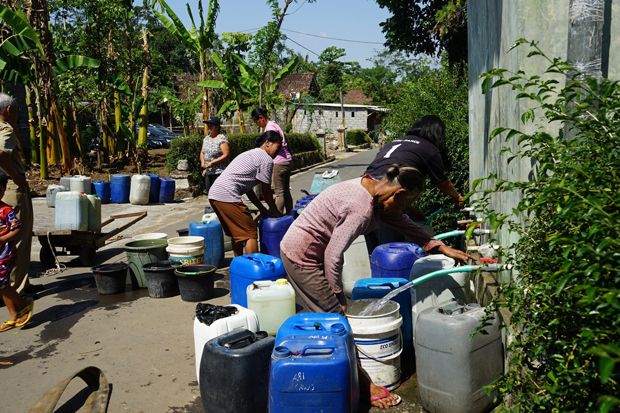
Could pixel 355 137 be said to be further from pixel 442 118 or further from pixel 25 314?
pixel 25 314

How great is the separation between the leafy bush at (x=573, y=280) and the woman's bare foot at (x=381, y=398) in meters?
1.63

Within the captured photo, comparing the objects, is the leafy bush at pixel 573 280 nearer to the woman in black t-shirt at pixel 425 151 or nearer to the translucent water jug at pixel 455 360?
the translucent water jug at pixel 455 360

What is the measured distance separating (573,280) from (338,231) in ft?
6.99

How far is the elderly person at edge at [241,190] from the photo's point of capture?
6879mm

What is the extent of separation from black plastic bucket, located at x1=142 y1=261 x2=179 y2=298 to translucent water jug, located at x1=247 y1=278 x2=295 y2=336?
228 cm

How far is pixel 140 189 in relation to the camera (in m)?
14.4

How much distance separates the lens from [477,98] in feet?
23.2

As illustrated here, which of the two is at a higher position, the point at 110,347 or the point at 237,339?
the point at 237,339

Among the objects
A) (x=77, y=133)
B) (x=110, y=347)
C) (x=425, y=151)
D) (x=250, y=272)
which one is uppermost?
(x=77, y=133)

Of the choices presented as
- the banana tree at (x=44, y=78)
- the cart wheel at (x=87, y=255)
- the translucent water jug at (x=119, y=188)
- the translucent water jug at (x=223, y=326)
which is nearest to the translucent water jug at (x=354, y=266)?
the translucent water jug at (x=223, y=326)

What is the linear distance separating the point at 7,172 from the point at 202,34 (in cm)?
1350

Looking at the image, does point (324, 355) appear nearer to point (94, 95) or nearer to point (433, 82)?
point (433, 82)

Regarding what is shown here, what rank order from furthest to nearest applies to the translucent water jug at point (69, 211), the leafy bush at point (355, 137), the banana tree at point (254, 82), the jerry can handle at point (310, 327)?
the leafy bush at point (355, 137), the banana tree at point (254, 82), the translucent water jug at point (69, 211), the jerry can handle at point (310, 327)

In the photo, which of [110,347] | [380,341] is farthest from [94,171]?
[380,341]
